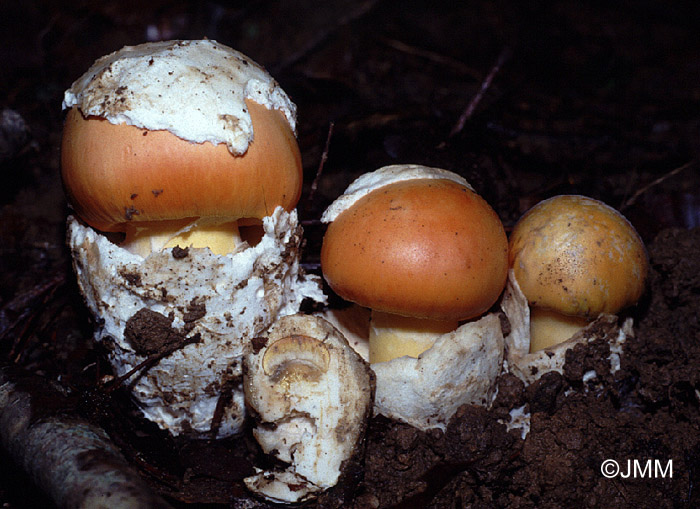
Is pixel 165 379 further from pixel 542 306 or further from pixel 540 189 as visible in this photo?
pixel 540 189

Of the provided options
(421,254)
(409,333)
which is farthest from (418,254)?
(409,333)

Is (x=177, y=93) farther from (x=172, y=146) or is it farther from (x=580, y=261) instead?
(x=580, y=261)

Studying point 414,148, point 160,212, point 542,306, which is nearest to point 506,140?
point 414,148

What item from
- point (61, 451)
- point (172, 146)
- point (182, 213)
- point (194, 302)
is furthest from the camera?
point (194, 302)

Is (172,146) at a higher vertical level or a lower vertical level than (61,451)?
higher

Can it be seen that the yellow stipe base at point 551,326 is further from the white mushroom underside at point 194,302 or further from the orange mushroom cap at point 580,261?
the white mushroom underside at point 194,302

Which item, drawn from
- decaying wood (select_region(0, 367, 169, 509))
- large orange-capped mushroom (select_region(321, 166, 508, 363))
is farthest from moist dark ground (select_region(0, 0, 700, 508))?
large orange-capped mushroom (select_region(321, 166, 508, 363))
